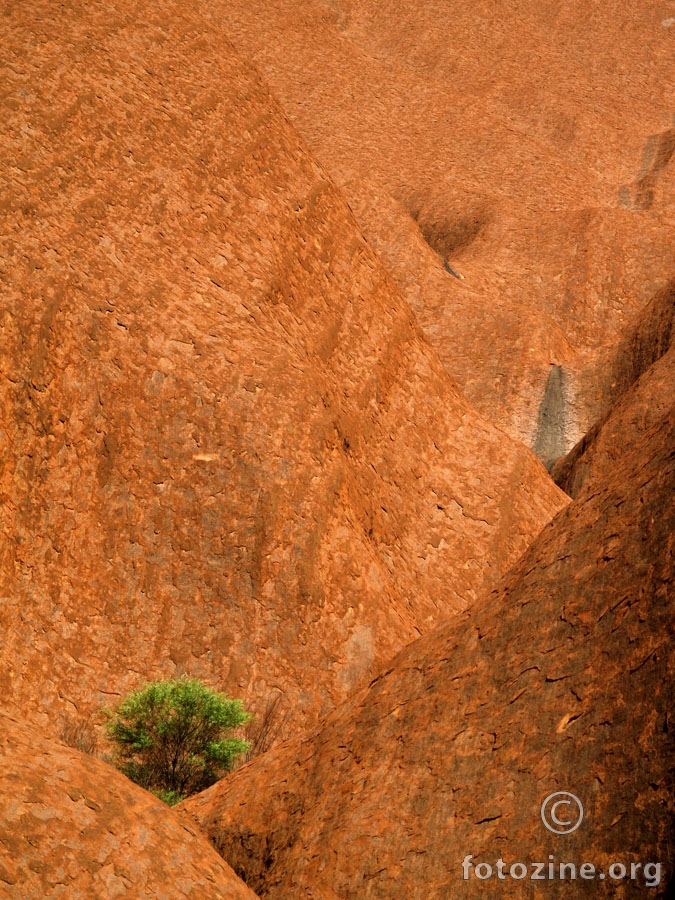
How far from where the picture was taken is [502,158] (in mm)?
35062

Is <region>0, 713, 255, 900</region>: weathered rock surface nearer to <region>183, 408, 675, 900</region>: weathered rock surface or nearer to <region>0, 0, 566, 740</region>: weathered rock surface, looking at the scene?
<region>183, 408, 675, 900</region>: weathered rock surface

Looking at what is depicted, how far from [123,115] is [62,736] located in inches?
318

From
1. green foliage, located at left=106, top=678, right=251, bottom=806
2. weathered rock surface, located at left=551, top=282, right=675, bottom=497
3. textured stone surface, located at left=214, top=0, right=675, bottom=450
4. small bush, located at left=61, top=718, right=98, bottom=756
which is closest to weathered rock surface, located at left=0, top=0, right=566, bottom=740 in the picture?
small bush, located at left=61, top=718, right=98, bottom=756

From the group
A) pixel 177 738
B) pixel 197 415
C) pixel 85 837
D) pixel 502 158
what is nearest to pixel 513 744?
pixel 85 837

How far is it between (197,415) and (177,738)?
12.4 feet

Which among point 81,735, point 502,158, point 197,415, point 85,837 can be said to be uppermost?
point 502,158

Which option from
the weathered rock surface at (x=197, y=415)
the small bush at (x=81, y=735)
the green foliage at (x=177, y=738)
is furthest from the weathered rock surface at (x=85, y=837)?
the weathered rock surface at (x=197, y=415)

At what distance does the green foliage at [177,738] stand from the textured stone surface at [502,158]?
47.9ft

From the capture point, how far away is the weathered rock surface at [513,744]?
5.70m

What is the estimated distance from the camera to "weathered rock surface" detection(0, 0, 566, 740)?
1083cm

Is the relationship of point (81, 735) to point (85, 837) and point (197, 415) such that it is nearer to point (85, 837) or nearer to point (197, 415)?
point (197, 415)

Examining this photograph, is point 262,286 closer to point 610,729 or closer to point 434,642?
point 434,642

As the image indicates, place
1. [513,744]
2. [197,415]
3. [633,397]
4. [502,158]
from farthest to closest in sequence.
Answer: [502,158]
[633,397]
[197,415]
[513,744]

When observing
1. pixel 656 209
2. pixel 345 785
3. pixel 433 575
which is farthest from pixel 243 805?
→ pixel 656 209
